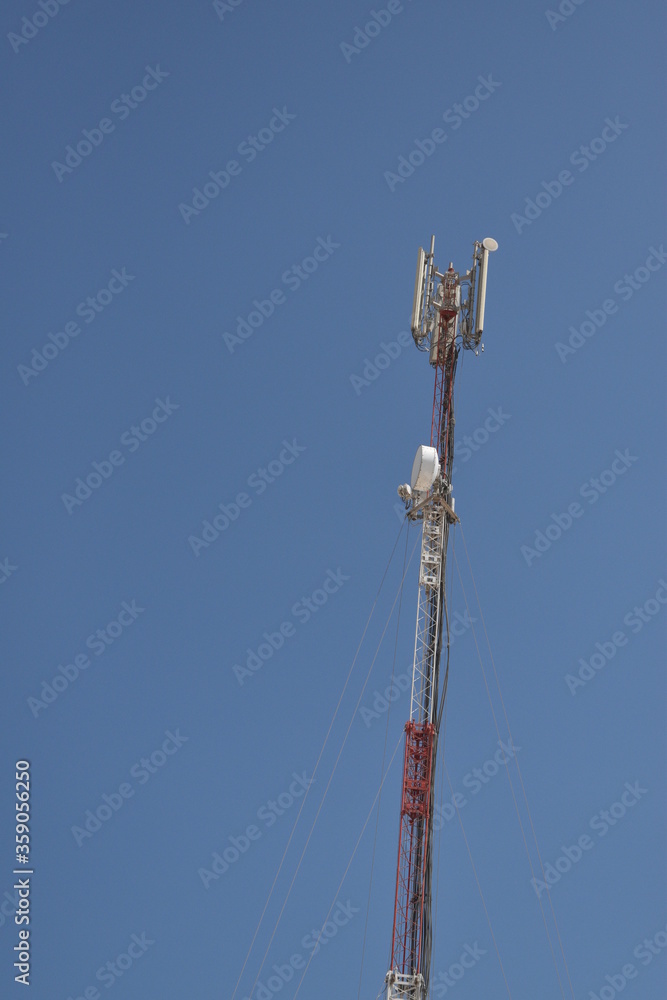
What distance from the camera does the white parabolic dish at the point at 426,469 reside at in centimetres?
4512

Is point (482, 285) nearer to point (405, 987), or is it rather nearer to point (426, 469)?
point (426, 469)

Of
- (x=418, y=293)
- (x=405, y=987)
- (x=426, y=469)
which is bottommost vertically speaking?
(x=405, y=987)

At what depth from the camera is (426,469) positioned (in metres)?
45.1

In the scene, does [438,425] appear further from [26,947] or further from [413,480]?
[26,947]

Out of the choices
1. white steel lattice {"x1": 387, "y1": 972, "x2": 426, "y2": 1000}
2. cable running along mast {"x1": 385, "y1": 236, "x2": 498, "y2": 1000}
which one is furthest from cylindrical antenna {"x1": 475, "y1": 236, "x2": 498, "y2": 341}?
white steel lattice {"x1": 387, "y1": 972, "x2": 426, "y2": 1000}

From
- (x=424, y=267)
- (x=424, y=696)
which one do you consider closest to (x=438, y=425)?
(x=424, y=267)

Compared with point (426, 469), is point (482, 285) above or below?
above

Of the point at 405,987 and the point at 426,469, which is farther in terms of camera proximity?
the point at 426,469

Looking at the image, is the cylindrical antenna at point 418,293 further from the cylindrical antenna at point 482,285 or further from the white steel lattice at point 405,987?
the white steel lattice at point 405,987

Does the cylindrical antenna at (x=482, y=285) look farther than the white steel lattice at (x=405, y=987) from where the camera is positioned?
Yes

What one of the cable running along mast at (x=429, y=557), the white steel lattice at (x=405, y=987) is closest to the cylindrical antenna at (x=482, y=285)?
the cable running along mast at (x=429, y=557)

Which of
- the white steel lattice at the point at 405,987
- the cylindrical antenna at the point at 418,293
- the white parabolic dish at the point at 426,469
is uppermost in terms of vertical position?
the cylindrical antenna at the point at 418,293

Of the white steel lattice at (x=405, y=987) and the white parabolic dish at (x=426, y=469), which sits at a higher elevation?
the white parabolic dish at (x=426, y=469)

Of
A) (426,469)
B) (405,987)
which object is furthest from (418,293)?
(405,987)
